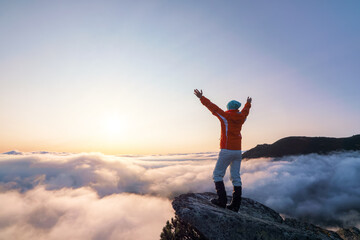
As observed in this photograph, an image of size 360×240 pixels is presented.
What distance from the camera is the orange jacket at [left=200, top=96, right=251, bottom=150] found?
535cm

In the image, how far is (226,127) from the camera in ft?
17.7

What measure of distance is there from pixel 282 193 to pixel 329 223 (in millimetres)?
43152

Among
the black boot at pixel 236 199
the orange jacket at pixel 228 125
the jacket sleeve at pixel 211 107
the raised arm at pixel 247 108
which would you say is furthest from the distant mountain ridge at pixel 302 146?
the jacket sleeve at pixel 211 107

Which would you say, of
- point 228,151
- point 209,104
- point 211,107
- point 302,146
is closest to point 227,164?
point 228,151

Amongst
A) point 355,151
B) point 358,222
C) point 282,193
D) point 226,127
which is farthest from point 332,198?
A: point 226,127

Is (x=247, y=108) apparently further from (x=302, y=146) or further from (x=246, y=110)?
(x=302, y=146)

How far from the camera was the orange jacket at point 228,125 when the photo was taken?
535 cm

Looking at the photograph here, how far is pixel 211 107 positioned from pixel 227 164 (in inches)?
71.3

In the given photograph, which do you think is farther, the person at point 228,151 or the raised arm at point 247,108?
the raised arm at point 247,108

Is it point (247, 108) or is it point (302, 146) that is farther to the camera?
point (302, 146)

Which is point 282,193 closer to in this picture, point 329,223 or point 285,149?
point 329,223

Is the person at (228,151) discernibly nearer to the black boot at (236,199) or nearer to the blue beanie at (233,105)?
the black boot at (236,199)

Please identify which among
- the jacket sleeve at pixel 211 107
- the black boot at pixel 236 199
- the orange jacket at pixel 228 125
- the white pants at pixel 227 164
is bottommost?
the black boot at pixel 236 199

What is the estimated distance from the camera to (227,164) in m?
5.38
